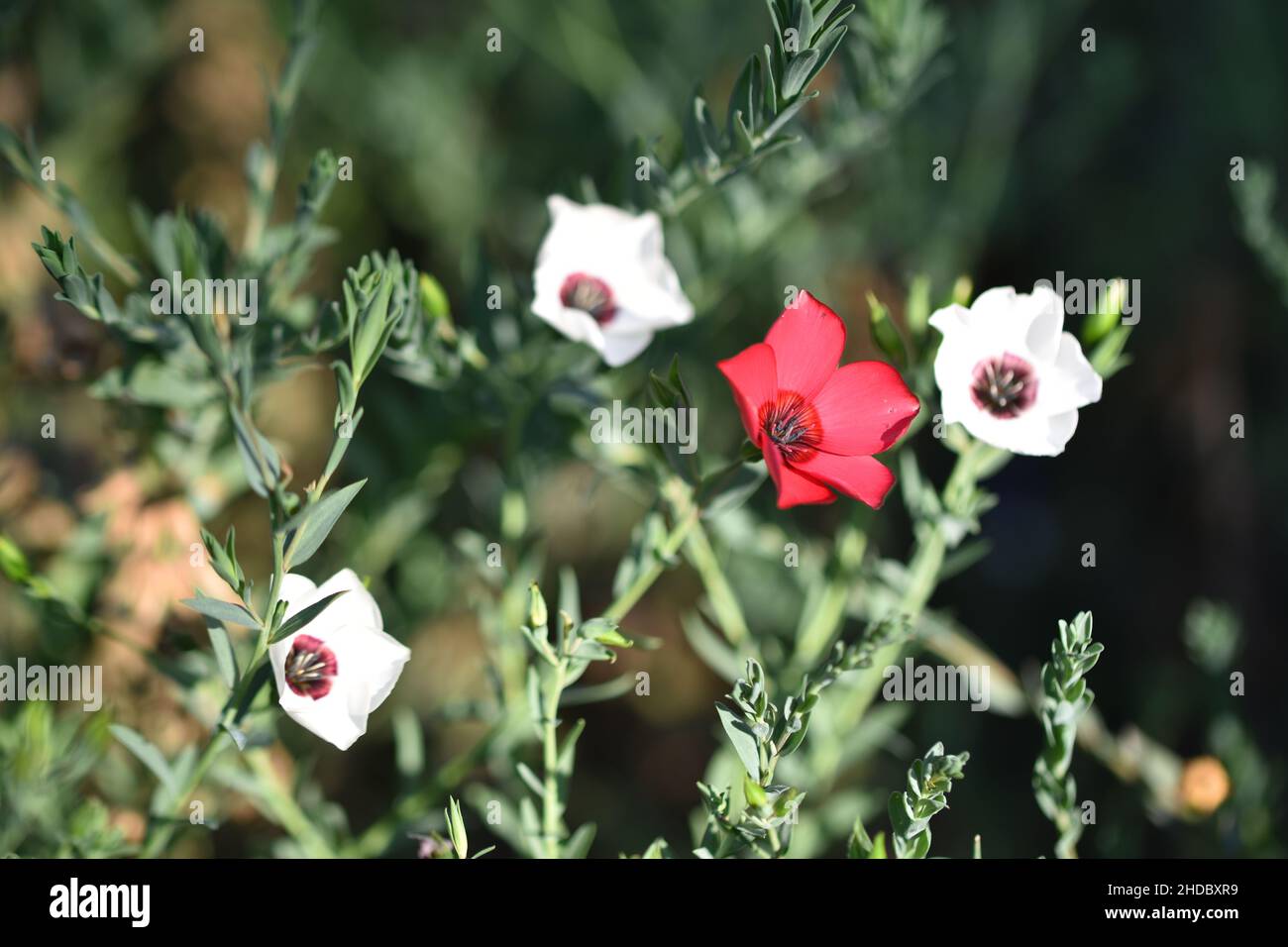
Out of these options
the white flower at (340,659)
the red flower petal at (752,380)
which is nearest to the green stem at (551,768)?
the white flower at (340,659)

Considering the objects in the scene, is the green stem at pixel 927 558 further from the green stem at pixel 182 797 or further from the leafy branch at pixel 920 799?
the green stem at pixel 182 797

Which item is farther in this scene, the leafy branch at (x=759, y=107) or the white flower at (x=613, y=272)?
the white flower at (x=613, y=272)

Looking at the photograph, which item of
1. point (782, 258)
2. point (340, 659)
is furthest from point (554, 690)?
point (782, 258)

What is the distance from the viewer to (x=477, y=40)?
5.28 feet

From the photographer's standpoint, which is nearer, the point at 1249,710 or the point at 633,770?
the point at 1249,710

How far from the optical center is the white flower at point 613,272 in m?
0.88

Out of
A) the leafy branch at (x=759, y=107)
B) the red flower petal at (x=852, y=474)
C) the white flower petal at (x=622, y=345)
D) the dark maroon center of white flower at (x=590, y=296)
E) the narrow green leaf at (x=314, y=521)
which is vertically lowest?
the narrow green leaf at (x=314, y=521)

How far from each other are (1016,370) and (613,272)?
347 mm

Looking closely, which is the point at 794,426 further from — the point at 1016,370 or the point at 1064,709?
the point at 1064,709

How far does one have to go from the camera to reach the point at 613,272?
905 millimetres

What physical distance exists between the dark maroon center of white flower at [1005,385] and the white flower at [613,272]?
0.25 metres

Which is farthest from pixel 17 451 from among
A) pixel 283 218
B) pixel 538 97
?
pixel 538 97
